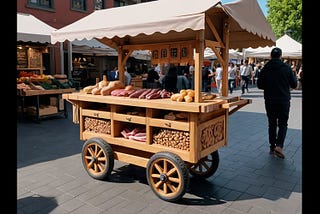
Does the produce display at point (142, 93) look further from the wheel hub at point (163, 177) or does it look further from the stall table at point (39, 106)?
the stall table at point (39, 106)

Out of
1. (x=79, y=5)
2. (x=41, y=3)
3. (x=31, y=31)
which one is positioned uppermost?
(x=79, y=5)

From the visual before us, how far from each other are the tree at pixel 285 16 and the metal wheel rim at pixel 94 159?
32735mm

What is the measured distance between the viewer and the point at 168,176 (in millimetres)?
3547

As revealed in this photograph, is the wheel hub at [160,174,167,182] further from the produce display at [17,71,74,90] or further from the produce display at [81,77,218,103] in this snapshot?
the produce display at [17,71,74,90]

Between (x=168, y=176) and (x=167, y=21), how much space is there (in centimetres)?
178

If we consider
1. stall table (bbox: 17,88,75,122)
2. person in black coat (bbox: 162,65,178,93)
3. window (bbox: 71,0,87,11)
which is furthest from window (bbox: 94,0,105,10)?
person in black coat (bbox: 162,65,178,93)

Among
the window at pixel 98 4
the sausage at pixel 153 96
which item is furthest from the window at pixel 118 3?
the sausage at pixel 153 96

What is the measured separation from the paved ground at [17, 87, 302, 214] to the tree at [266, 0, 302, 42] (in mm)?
30434

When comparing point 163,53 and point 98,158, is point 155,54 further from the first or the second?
point 98,158

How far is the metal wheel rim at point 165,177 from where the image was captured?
3.49m

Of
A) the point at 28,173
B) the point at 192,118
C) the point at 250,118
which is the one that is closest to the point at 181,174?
the point at 192,118

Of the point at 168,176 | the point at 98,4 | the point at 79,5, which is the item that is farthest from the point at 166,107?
the point at 98,4
